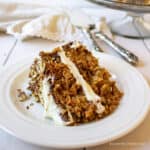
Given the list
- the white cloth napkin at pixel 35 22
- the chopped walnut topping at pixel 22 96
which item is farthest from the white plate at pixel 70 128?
the white cloth napkin at pixel 35 22

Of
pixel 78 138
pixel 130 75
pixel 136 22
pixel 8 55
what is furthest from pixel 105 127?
pixel 136 22

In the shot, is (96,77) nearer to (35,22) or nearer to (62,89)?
(62,89)

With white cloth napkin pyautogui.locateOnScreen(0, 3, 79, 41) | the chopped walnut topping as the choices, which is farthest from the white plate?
white cloth napkin pyautogui.locateOnScreen(0, 3, 79, 41)

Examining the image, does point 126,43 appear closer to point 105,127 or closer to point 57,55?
point 57,55

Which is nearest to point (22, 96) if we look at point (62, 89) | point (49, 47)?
point (62, 89)

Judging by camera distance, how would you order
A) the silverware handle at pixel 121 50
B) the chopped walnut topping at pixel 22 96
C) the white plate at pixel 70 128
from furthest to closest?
1. the silverware handle at pixel 121 50
2. the chopped walnut topping at pixel 22 96
3. the white plate at pixel 70 128

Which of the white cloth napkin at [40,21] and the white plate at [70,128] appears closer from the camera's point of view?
the white plate at [70,128]

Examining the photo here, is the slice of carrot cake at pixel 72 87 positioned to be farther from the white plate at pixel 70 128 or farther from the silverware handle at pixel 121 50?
the silverware handle at pixel 121 50
